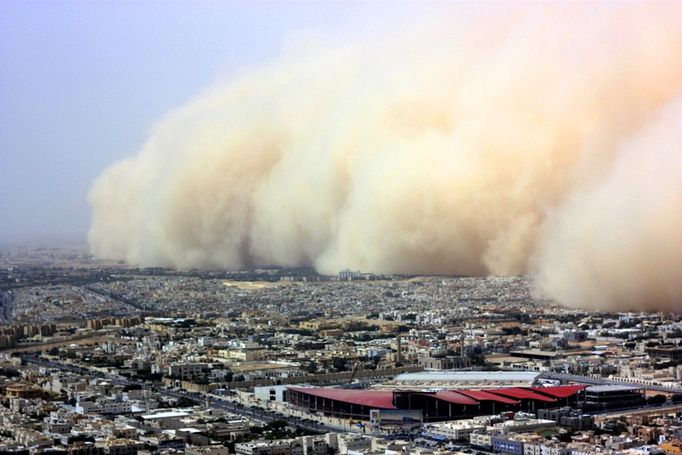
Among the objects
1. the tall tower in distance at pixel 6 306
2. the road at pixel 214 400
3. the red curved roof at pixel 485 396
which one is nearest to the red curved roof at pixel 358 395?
the road at pixel 214 400

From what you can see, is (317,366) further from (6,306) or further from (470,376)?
(6,306)

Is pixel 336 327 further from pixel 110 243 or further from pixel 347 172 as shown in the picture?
pixel 110 243

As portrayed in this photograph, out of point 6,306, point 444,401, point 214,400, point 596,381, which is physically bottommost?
point 214,400

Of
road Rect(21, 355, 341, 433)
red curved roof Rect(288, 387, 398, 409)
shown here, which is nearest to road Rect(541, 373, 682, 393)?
red curved roof Rect(288, 387, 398, 409)

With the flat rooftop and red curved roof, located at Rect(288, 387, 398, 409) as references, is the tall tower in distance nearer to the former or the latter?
red curved roof, located at Rect(288, 387, 398, 409)

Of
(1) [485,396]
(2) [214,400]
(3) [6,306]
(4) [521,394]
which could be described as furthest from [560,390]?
(3) [6,306]

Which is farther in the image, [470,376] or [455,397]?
[470,376]

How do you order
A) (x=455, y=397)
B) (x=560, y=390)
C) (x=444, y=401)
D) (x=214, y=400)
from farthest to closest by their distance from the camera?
(x=214, y=400) → (x=560, y=390) → (x=455, y=397) → (x=444, y=401)
